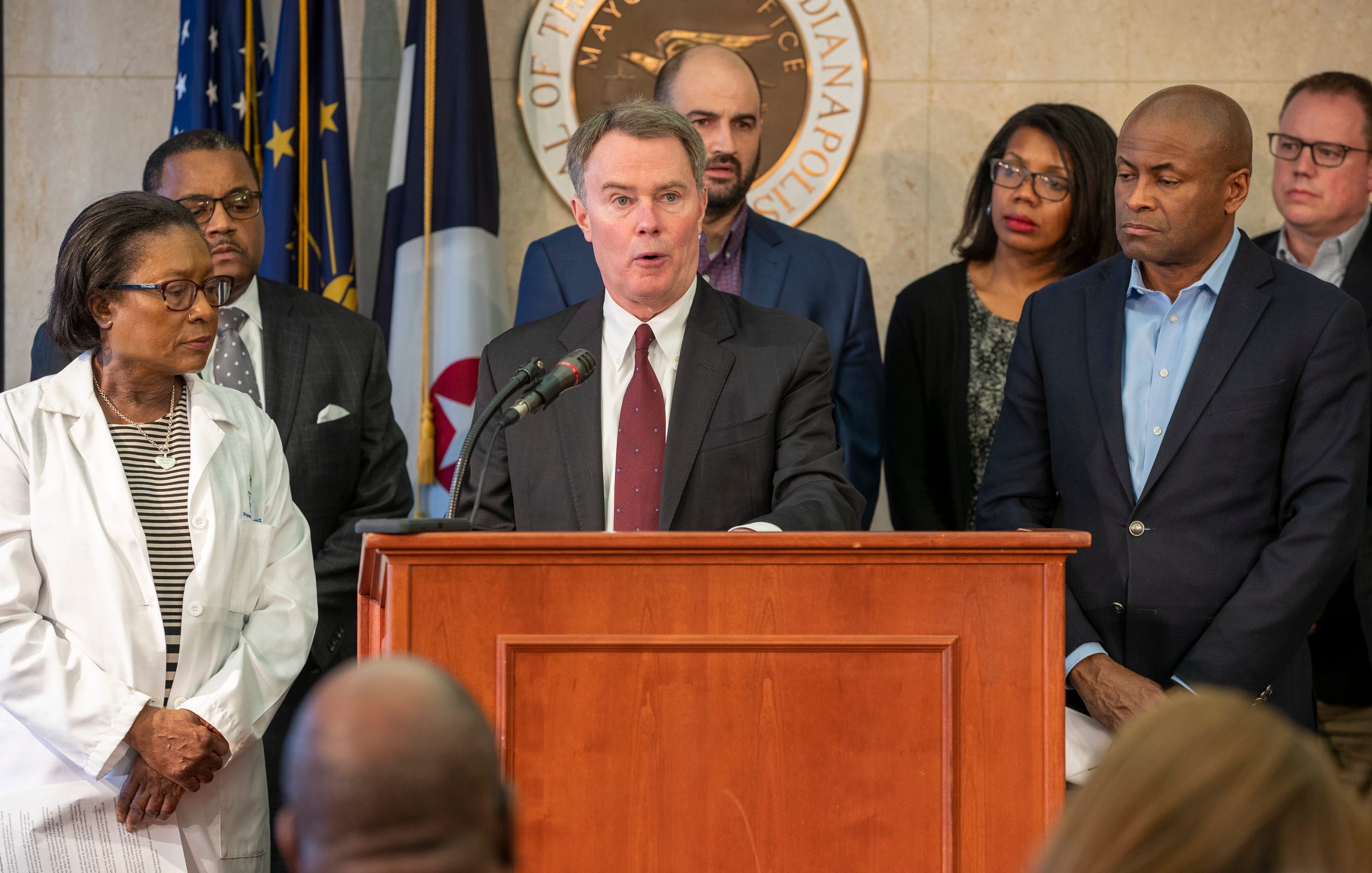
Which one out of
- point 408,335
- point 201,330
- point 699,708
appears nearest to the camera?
point 699,708

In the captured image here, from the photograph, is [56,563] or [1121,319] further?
[1121,319]

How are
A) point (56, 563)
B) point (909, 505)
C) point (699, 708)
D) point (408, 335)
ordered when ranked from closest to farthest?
point (699, 708)
point (56, 563)
point (909, 505)
point (408, 335)

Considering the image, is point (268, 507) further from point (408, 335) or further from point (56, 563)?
point (408, 335)

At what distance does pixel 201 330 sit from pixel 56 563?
52 cm

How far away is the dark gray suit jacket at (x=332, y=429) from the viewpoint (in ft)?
11.5

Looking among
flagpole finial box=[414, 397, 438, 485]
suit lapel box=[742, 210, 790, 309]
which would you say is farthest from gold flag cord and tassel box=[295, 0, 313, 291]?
suit lapel box=[742, 210, 790, 309]

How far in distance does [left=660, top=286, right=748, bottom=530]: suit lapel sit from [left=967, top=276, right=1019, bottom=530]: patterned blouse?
1232 millimetres

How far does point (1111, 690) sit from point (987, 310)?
150 centimetres

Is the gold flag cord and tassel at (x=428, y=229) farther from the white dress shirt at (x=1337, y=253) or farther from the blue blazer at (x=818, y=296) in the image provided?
the white dress shirt at (x=1337, y=253)

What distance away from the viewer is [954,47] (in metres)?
4.88

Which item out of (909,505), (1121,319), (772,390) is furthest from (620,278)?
(909,505)

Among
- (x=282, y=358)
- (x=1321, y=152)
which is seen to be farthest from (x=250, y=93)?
(x=1321, y=152)

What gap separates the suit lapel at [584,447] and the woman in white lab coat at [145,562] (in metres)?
0.67

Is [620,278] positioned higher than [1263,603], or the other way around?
[620,278]
